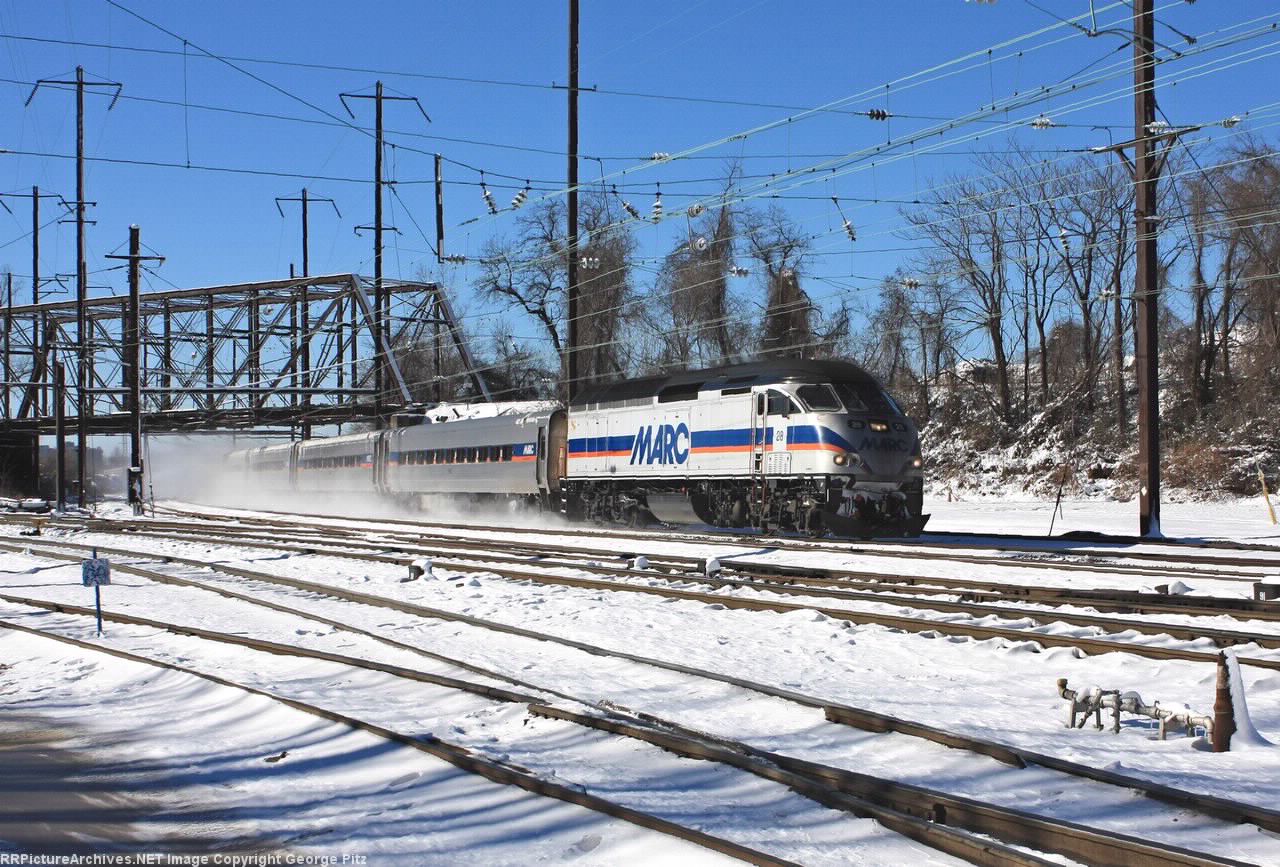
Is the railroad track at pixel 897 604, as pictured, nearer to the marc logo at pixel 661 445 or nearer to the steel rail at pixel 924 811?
the steel rail at pixel 924 811

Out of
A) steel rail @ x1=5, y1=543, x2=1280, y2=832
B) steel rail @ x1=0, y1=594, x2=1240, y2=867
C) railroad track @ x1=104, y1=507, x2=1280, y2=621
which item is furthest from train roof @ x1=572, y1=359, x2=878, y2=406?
steel rail @ x1=0, y1=594, x2=1240, y2=867

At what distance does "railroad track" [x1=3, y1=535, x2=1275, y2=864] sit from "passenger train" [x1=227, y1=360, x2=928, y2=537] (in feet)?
47.6

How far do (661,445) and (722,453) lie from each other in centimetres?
231

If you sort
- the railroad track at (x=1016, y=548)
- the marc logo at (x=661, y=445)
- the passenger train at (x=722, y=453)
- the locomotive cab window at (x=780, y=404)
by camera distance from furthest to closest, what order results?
the marc logo at (x=661, y=445) < the locomotive cab window at (x=780, y=404) < the passenger train at (x=722, y=453) < the railroad track at (x=1016, y=548)

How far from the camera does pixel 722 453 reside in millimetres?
24344

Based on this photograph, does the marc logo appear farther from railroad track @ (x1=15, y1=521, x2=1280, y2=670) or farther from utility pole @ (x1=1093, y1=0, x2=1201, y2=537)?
utility pole @ (x1=1093, y1=0, x2=1201, y2=537)

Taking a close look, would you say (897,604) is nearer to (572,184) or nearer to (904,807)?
(904,807)

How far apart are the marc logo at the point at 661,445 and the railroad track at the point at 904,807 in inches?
686

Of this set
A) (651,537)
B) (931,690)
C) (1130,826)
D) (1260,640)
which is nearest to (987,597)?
(1260,640)

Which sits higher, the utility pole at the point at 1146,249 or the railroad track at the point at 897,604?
the utility pole at the point at 1146,249

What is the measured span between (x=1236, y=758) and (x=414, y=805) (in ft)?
15.7

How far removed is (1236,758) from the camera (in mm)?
6875

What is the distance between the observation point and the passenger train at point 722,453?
22.1m

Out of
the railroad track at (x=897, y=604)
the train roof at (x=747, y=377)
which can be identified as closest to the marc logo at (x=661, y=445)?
the train roof at (x=747, y=377)
